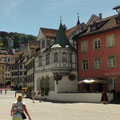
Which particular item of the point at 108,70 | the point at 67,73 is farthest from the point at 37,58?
the point at 108,70

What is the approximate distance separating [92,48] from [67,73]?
16.3 ft

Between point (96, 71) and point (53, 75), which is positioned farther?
point (53, 75)

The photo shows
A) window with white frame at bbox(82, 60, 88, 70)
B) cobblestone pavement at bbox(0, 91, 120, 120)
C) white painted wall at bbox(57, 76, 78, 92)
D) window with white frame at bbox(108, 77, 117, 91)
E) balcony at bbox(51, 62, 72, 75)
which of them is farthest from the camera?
white painted wall at bbox(57, 76, 78, 92)

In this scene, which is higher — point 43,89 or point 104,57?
point 104,57

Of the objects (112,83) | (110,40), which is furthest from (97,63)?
(112,83)

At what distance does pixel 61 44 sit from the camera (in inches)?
1475

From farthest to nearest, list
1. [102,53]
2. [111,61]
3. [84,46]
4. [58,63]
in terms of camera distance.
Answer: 1. [84,46]
2. [58,63]
3. [102,53]
4. [111,61]

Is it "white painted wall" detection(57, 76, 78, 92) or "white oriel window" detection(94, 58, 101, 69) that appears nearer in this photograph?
"white oriel window" detection(94, 58, 101, 69)

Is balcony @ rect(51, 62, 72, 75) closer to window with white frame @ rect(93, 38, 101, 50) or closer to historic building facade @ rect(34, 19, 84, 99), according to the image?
historic building facade @ rect(34, 19, 84, 99)

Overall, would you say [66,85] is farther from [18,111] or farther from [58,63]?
[18,111]

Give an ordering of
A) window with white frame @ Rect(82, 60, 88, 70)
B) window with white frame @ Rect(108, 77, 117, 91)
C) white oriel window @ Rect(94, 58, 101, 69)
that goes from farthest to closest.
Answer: window with white frame @ Rect(82, 60, 88, 70) → white oriel window @ Rect(94, 58, 101, 69) → window with white frame @ Rect(108, 77, 117, 91)

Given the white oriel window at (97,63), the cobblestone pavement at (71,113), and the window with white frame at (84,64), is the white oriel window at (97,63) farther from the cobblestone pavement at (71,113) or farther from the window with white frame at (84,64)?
the cobblestone pavement at (71,113)

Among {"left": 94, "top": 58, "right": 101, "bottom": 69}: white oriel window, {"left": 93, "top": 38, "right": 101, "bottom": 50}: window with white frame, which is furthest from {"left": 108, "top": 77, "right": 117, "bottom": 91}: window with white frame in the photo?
{"left": 93, "top": 38, "right": 101, "bottom": 50}: window with white frame

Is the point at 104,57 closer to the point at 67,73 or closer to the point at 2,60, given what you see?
the point at 67,73
